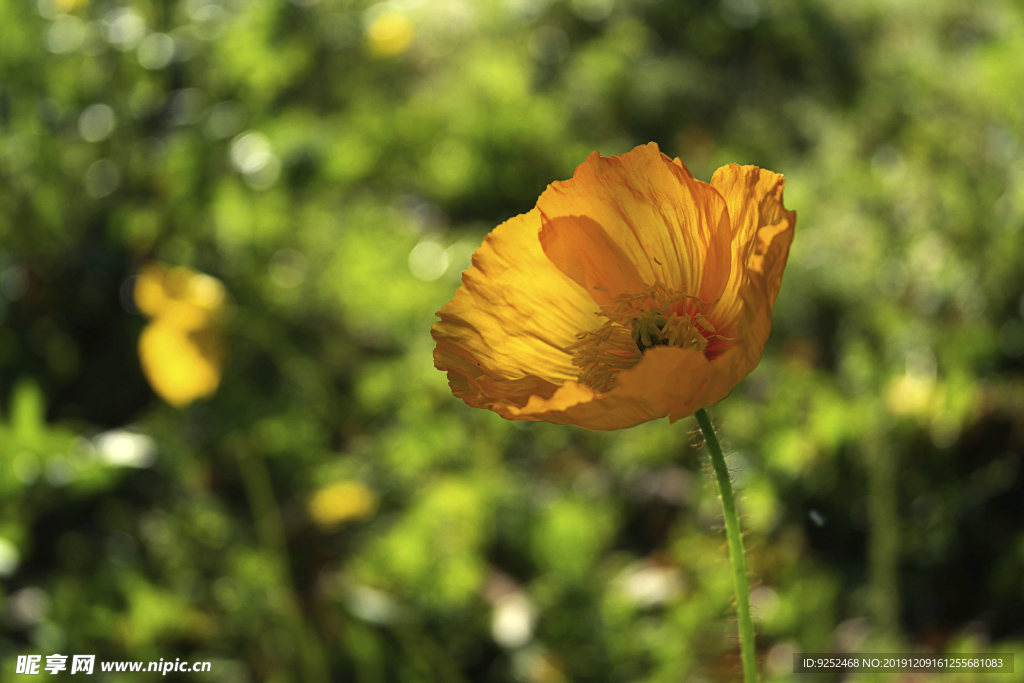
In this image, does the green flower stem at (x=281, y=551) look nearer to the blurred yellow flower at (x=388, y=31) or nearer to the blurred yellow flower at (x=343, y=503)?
the blurred yellow flower at (x=343, y=503)

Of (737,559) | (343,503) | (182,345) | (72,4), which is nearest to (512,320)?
(737,559)

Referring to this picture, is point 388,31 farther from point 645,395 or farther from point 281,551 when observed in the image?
point 645,395

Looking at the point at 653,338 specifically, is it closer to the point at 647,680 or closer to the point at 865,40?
the point at 647,680

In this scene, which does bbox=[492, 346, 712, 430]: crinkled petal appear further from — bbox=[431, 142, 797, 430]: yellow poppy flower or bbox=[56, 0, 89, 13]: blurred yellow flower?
bbox=[56, 0, 89, 13]: blurred yellow flower

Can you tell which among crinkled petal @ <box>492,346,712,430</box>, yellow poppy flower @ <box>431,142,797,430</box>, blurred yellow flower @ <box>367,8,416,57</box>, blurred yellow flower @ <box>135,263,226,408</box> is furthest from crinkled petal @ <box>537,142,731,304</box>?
blurred yellow flower @ <box>367,8,416,57</box>

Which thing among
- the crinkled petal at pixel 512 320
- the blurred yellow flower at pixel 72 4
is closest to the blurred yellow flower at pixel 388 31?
the blurred yellow flower at pixel 72 4

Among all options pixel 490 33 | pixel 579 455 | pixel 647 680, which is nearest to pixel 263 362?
pixel 579 455
